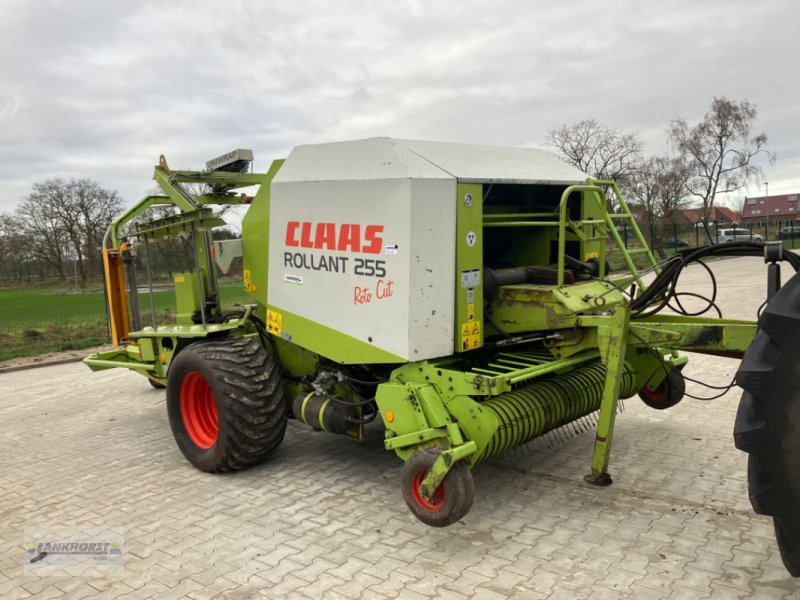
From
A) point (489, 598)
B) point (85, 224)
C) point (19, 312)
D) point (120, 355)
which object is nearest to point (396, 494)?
point (489, 598)

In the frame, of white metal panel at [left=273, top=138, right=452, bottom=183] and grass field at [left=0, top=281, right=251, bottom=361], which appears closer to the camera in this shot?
white metal panel at [left=273, top=138, right=452, bottom=183]

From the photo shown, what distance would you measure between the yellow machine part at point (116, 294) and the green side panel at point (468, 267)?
4.02 meters

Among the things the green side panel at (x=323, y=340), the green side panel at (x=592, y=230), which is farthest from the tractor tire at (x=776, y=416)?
the green side panel at (x=592, y=230)

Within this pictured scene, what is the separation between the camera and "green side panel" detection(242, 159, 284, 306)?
15.3 ft

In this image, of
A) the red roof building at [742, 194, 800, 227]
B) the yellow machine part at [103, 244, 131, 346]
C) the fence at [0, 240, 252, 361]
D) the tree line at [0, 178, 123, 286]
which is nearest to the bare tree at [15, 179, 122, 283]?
the tree line at [0, 178, 123, 286]

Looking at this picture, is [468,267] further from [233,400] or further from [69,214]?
[69,214]

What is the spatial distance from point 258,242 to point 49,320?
1121 cm

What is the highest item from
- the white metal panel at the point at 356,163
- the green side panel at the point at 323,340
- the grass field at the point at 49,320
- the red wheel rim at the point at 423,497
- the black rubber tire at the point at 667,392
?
the white metal panel at the point at 356,163

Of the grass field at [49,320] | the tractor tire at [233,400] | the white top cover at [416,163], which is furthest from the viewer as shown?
the grass field at [49,320]

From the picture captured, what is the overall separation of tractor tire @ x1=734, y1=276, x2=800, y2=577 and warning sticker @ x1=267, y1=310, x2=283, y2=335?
10.8 ft

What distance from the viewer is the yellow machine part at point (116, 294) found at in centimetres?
622

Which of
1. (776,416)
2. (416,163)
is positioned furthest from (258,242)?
(776,416)

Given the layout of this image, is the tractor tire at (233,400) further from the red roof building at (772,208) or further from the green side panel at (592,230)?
the red roof building at (772,208)

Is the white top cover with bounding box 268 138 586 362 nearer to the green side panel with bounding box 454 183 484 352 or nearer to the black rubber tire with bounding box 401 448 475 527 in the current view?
the green side panel with bounding box 454 183 484 352
